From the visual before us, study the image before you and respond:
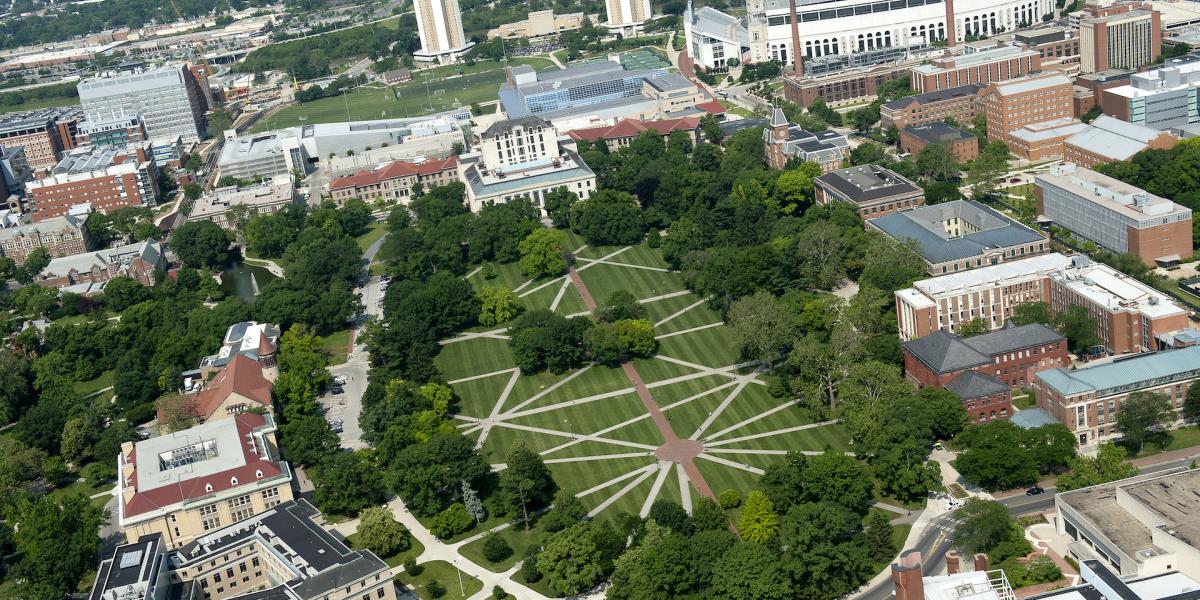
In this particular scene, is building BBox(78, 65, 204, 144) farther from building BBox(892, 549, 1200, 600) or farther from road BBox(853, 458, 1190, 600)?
building BBox(892, 549, 1200, 600)

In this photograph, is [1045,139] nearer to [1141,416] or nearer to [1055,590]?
[1141,416]

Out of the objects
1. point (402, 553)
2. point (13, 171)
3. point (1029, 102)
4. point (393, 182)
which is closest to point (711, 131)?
point (1029, 102)

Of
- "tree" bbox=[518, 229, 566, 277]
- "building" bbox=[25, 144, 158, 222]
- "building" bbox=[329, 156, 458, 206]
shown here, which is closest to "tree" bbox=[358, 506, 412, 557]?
"tree" bbox=[518, 229, 566, 277]

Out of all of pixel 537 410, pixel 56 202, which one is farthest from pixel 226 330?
pixel 56 202

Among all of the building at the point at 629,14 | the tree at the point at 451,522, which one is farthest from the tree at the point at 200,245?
the building at the point at 629,14

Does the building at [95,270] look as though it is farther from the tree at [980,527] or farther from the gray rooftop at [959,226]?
the tree at [980,527]

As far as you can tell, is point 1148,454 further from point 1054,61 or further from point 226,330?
point 1054,61
